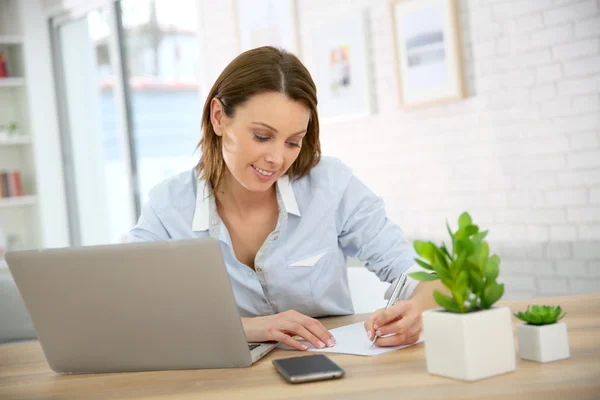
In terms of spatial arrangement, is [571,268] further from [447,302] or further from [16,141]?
[16,141]

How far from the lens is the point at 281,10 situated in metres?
4.67

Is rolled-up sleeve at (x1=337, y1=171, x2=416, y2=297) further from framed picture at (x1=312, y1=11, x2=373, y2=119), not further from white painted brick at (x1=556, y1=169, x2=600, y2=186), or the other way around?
framed picture at (x1=312, y1=11, x2=373, y2=119)

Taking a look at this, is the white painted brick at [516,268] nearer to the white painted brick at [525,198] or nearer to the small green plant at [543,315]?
the white painted brick at [525,198]

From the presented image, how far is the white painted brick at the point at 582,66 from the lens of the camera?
298 cm

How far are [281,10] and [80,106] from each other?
231 cm

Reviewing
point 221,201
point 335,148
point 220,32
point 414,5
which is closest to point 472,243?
point 221,201

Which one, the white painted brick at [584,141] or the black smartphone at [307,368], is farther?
the white painted brick at [584,141]

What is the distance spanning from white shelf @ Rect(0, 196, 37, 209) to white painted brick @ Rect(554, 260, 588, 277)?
420 centimetres

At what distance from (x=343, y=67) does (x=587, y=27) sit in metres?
1.55

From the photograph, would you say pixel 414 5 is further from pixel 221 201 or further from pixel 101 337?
pixel 101 337

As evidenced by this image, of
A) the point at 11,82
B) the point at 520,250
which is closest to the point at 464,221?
the point at 520,250

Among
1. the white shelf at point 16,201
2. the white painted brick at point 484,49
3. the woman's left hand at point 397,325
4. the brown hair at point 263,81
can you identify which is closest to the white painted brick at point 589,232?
the white painted brick at point 484,49

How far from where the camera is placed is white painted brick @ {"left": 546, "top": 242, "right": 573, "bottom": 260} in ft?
10.3

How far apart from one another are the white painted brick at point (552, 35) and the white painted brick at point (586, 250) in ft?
2.76
